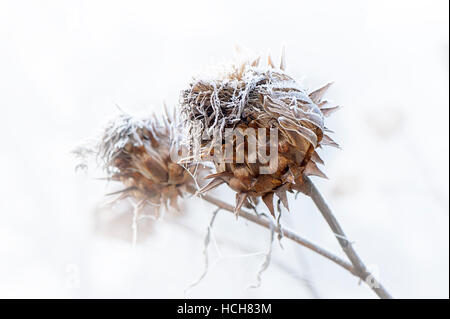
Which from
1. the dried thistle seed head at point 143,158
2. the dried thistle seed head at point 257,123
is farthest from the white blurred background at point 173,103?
the dried thistle seed head at point 257,123

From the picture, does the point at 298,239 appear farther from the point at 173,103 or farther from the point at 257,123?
the point at 173,103

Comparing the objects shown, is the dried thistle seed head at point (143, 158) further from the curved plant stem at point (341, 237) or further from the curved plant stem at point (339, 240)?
the curved plant stem at point (341, 237)

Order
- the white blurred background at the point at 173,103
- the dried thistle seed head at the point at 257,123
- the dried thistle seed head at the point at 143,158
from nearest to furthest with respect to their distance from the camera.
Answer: the dried thistle seed head at the point at 257,123, the dried thistle seed head at the point at 143,158, the white blurred background at the point at 173,103

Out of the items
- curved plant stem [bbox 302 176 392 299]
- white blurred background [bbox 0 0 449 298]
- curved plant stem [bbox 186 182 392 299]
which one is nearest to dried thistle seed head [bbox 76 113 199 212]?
curved plant stem [bbox 186 182 392 299]

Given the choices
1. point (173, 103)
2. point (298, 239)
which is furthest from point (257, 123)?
point (173, 103)
